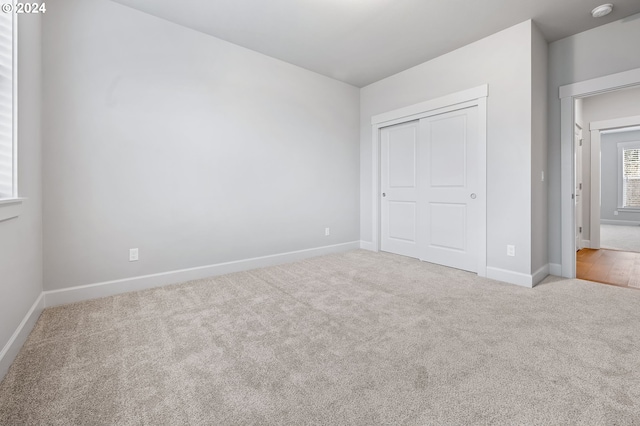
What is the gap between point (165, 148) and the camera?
2.88 metres

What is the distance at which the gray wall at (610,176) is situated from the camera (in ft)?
26.5

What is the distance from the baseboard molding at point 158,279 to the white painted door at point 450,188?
1723 millimetres

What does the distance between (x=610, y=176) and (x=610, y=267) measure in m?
7.04

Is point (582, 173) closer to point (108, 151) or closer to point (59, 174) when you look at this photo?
point (108, 151)

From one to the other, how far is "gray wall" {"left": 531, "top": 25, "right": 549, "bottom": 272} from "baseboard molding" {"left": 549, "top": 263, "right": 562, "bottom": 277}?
0.08 metres

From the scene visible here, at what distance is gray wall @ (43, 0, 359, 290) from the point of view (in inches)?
95.0

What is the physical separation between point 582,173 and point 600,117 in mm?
936

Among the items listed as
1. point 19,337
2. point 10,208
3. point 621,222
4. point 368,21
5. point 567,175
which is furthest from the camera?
point 621,222

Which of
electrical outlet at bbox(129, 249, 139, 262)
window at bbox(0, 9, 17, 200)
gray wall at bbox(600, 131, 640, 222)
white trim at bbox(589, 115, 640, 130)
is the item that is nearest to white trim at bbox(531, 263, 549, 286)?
white trim at bbox(589, 115, 640, 130)

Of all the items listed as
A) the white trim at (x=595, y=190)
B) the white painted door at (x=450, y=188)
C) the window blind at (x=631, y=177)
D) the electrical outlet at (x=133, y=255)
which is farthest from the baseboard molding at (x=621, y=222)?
the electrical outlet at (x=133, y=255)

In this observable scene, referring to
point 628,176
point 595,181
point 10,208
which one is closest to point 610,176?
point 628,176

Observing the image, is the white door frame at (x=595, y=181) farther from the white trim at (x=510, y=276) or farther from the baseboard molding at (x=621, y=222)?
the baseboard molding at (x=621, y=222)

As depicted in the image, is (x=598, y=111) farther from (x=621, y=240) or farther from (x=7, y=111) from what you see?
(x=7, y=111)

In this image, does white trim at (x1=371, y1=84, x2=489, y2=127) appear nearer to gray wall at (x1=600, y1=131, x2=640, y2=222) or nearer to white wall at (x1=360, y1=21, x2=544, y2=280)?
white wall at (x1=360, y1=21, x2=544, y2=280)
